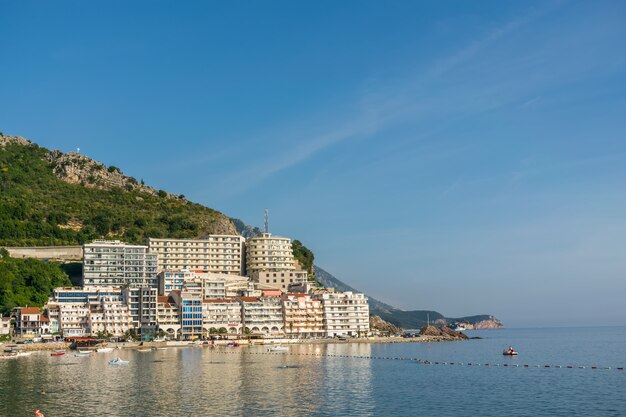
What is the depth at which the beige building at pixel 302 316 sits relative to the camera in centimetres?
13229

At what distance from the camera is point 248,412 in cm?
4406

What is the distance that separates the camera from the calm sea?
1818 inches

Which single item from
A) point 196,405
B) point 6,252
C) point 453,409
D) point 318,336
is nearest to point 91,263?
point 6,252

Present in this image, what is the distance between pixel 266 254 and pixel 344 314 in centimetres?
2347

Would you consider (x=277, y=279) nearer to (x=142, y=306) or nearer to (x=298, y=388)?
(x=142, y=306)

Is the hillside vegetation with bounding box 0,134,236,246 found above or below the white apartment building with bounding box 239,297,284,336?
above

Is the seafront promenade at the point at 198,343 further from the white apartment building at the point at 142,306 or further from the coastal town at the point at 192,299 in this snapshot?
the white apartment building at the point at 142,306

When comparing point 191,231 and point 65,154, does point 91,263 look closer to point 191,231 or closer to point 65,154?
point 191,231

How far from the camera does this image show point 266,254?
151 m

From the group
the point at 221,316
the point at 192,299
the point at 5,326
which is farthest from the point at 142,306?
the point at 5,326

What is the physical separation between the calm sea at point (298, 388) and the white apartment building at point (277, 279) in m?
62.3

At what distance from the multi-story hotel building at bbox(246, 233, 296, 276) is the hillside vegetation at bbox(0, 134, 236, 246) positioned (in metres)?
12.7

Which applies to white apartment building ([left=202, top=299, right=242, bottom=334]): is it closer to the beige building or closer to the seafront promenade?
the seafront promenade

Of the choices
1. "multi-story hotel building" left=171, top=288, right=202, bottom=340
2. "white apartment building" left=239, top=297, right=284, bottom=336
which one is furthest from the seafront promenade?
"multi-story hotel building" left=171, top=288, right=202, bottom=340
